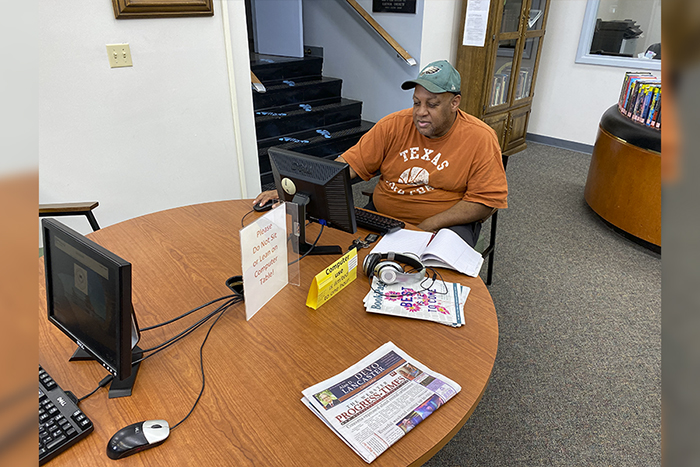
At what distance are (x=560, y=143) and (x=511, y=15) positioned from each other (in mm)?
1666

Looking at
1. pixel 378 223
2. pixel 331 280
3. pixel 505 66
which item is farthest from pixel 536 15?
pixel 331 280

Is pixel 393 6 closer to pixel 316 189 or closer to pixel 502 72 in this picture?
pixel 502 72

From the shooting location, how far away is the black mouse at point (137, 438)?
34.8 inches

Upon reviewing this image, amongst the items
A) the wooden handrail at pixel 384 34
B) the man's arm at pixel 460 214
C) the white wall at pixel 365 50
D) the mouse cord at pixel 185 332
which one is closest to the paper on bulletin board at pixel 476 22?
the white wall at pixel 365 50

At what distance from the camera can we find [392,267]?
4.58 feet

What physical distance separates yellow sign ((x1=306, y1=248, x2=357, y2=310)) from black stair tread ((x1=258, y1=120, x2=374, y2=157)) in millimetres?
2558

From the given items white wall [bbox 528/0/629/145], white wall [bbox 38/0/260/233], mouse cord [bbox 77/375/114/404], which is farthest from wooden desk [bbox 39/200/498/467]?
white wall [bbox 528/0/629/145]

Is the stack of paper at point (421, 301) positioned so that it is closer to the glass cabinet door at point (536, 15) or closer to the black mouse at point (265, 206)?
the black mouse at point (265, 206)

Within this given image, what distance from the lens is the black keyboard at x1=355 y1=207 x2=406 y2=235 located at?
173 centimetres

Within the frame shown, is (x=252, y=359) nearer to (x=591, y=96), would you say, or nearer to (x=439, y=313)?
(x=439, y=313)

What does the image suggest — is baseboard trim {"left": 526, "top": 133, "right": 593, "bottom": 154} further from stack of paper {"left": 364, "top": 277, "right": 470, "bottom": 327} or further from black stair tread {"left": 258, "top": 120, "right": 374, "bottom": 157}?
stack of paper {"left": 364, "top": 277, "right": 470, "bottom": 327}

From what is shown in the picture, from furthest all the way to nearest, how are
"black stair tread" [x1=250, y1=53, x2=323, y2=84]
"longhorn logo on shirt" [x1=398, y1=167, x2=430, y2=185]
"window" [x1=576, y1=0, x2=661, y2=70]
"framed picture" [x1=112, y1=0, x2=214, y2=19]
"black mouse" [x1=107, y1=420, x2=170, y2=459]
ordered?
1. "window" [x1=576, y1=0, x2=661, y2=70]
2. "black stair tread" [x1=250, y1=53, x2=323, y2=84]
3. "framed picture" [x1=112, y1=0, x2=214, y2=19]
4. "longhorn logo on shirt" [x1=398, y1=167, x2=430, y2=185]
5. "black mouse" [x1=107, y1=420, x2=170, y2=459]
